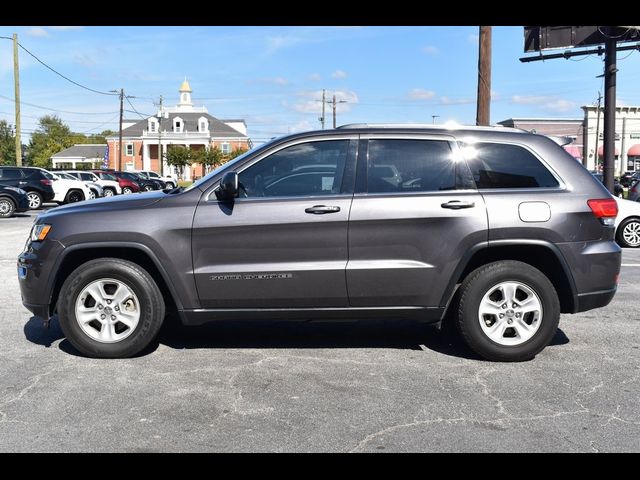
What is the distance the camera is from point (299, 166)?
5.40 metres

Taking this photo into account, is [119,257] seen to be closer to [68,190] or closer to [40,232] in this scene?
[40,232]

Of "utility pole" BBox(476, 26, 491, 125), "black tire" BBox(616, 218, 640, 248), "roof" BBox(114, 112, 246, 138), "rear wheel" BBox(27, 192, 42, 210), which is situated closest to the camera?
"black tire" BBox(616, 218, 640, 248)

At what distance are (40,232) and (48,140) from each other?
13142 centimetres

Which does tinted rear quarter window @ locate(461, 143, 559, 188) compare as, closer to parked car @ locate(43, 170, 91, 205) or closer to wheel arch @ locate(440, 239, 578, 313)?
wheel arch @ locate(440, 239, 578, 313)

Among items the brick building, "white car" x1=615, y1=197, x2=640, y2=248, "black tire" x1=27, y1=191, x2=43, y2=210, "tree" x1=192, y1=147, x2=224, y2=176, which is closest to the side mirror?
"white car" x1=615, y1=197, x2=640, y2=248

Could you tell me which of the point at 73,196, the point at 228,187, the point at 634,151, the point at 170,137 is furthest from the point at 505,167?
the point at 170,137

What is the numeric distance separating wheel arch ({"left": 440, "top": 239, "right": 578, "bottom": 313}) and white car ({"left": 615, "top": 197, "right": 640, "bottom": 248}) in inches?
333

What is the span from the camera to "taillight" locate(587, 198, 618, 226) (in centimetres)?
530

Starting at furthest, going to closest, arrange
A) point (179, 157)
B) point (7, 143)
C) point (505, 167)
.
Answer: point (7, 143)
point (179, 157)
point (505, 167)

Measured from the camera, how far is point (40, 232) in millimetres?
5445

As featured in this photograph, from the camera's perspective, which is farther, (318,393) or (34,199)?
(34,199)

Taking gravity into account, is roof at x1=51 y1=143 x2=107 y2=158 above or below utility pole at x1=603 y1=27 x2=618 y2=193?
above

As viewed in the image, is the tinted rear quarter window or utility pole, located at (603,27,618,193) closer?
the tinted rear quarter window

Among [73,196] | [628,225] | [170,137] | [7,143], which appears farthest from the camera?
[7,143]
